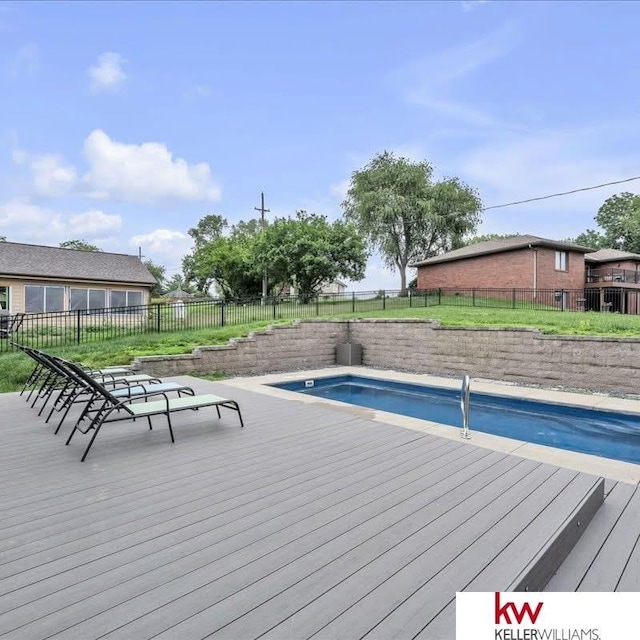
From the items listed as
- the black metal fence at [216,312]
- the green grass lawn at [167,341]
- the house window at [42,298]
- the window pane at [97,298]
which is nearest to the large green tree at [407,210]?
the black metal fence at [216,312]

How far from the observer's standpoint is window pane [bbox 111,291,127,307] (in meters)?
20.8

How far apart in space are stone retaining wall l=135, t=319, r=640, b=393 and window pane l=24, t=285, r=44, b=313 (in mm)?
12640

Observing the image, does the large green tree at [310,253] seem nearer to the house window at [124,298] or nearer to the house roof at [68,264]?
the house roof at [68,264]

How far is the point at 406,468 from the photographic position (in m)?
3.69

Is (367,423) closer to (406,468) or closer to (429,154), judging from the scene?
(406,468)

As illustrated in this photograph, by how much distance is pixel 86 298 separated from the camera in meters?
20.0

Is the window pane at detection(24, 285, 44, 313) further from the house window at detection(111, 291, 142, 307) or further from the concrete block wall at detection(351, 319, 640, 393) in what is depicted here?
the concrete block wall at detection(351, 319, 640, 393)

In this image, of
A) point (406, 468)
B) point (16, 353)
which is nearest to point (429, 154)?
point (16, 353)

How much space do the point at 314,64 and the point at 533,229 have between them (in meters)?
22.9

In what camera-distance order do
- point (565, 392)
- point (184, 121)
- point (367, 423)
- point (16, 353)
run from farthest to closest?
point (184, 121) → point (16, 353) → point (565, 392) → point (367, 423)

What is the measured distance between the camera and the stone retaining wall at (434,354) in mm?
8992

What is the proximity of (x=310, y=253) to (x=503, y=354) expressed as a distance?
42.1 feet

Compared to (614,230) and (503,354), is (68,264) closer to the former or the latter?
(503,354)

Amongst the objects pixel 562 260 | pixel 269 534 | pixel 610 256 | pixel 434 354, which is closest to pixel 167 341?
pixel 434 354
